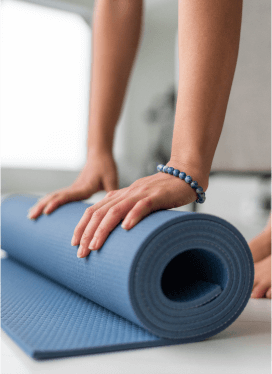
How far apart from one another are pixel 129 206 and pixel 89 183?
0.64 meters

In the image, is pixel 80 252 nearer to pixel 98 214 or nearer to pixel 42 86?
pixel 98 214

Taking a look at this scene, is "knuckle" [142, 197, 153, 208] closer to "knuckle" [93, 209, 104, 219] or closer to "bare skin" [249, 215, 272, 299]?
"knuckle" [93, 209, 104, 219]

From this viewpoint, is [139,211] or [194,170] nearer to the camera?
[139,211]

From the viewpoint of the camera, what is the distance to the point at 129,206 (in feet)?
2.69

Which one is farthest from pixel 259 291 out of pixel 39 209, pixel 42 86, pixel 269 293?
pixel 42 86

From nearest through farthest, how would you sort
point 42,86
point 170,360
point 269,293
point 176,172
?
point 170,360 → point 176,172 → point 269,293 → point 42,86

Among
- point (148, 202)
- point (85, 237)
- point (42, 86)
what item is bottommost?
point (42, 86)

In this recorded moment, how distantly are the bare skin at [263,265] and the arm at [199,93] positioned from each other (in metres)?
0.44

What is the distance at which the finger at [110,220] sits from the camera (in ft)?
2.67

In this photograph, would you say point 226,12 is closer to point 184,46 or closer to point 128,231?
point 184,46

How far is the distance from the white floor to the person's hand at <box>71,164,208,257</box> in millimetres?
237

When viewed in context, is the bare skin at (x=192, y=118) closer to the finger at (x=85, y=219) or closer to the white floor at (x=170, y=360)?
the finger at (x=85, y=219)

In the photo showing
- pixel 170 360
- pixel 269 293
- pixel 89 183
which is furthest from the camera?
pixel 89 183

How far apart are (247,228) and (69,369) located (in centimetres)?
290
